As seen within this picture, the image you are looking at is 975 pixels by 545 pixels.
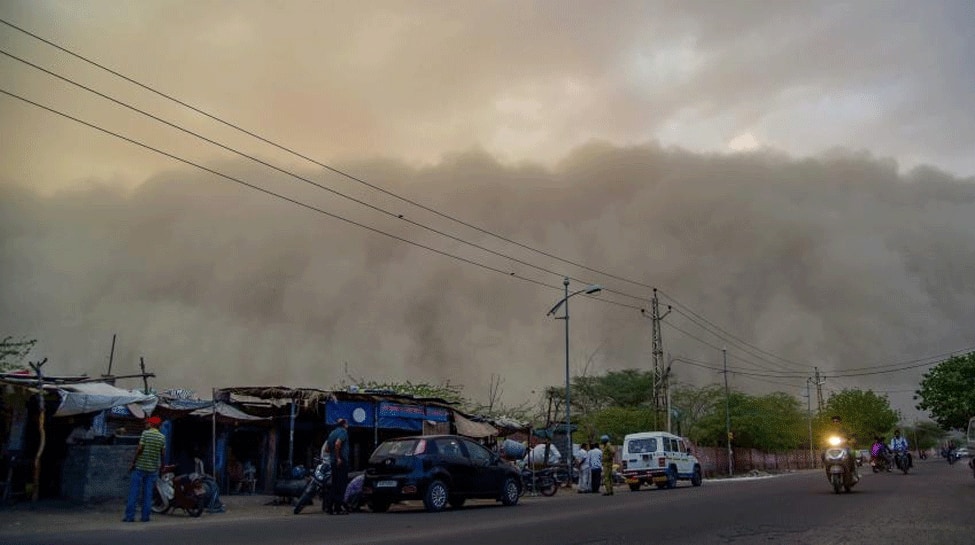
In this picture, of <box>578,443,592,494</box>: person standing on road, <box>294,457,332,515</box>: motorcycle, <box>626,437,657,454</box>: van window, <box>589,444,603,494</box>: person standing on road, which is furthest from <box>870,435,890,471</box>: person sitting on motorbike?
<box>294,457,332,515</box>: motorcycle

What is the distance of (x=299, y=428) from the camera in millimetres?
24844

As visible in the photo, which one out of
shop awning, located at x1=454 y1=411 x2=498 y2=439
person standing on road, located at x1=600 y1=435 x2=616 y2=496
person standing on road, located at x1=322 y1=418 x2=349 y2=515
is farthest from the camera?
shop awning, located at x1=454 y1=411 x2=498 y2=439

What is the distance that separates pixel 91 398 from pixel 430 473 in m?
7.90

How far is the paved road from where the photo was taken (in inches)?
384

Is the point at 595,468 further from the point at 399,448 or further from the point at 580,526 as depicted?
the point at 580,526

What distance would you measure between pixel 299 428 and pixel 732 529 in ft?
56.2

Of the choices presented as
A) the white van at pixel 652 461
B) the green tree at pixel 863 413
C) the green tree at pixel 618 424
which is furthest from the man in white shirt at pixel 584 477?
the green tree at pixel 863 413

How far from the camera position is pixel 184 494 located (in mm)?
15297

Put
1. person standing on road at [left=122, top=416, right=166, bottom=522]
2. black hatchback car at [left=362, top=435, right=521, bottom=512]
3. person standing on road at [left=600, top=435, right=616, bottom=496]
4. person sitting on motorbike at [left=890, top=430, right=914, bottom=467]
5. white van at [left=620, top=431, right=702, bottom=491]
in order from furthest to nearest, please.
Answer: person sitting on motorbike at [left=890, top=430, right=914, bottom=467] < white van at [left=620, top=431, right=702, bottom=491] < person standing on road at [left=600, top=435, right=616, bottom=496] < black hatchback car at [left=362, top=435, right=521, bottom=512] < person standing on road at [left=122, top=416, right=166, bottom=522]

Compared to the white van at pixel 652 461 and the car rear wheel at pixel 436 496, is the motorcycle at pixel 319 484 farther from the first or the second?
the white van at pixel 652 461

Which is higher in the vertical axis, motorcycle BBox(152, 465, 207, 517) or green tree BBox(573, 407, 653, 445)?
green tree BBox(573, 407, 653, 445)

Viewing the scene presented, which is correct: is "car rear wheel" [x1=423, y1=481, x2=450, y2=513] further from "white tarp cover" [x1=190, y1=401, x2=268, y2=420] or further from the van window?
the van window

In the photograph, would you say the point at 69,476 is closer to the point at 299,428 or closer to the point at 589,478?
the point at 299,428

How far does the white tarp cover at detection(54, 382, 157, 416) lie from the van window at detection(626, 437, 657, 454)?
1859 cm
